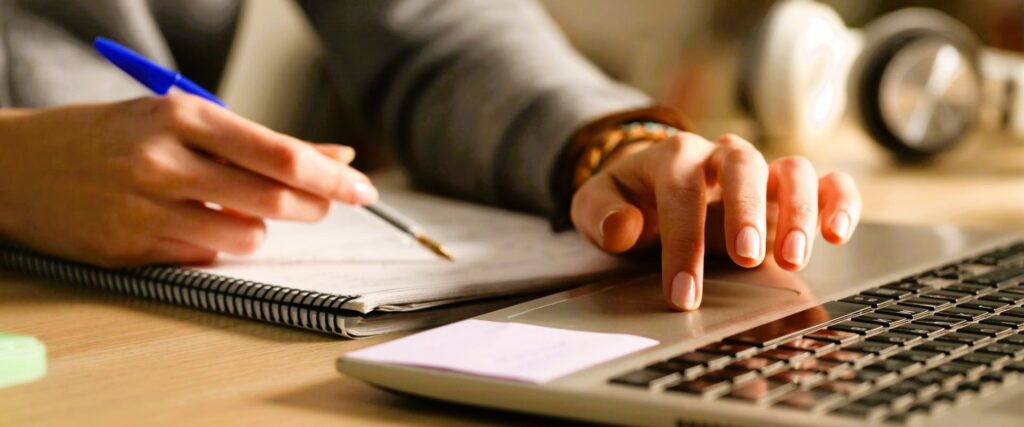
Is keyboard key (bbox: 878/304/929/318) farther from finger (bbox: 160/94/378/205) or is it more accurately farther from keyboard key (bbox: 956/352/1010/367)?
finger (bbox: 160/94/378/205)

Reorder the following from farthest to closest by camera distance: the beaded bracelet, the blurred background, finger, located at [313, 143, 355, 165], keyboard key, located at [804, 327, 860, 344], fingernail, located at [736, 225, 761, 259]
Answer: the blurred background → the beaded bracelet → finger, located at [313, 143, 355, 165] → fingernail, located at [736, 225, 761, 259] → keyboard key, located at [804, 327, 860, 344]

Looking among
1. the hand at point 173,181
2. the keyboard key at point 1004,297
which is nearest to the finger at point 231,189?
the hand at point 173,181

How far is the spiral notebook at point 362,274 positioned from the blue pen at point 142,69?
0.11m

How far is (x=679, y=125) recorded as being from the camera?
84cm

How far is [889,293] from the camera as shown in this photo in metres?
0.55

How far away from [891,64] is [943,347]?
82cm

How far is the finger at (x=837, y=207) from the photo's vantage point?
59 cm

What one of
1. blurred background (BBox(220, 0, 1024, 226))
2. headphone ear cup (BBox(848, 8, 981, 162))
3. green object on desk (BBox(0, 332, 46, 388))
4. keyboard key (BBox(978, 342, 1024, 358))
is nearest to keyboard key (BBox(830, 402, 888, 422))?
keyboard key (BBox(978, 342, 1024, 358))

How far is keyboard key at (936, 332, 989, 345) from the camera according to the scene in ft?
1.45

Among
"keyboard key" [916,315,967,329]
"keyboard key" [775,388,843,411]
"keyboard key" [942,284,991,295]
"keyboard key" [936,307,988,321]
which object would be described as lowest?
"keyboard key" [775,388,843,411]

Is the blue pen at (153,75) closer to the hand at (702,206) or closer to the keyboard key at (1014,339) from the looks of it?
the hand at (702,206)

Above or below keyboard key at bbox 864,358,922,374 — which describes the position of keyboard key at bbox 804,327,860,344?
above

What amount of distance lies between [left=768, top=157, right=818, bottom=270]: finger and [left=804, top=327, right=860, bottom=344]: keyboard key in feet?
0.32

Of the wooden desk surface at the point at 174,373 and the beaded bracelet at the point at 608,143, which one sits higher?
the beaded bracelet at the point at 608,143
